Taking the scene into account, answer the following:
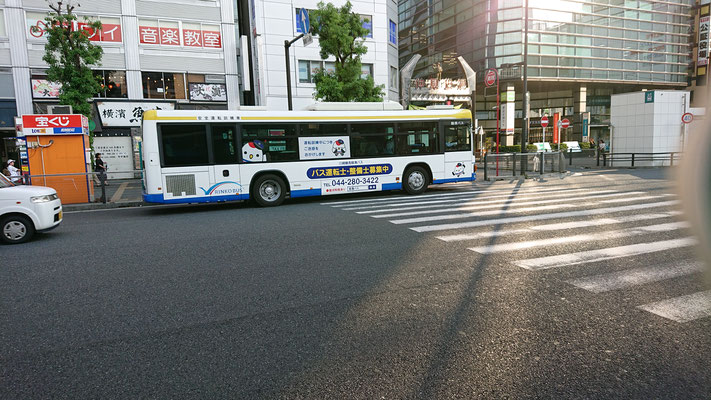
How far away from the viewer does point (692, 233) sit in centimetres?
129

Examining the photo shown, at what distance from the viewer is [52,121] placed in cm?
1478

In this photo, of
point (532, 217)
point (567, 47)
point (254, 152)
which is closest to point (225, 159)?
point (254, 152)

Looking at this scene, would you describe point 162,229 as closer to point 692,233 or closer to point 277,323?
point 277,323

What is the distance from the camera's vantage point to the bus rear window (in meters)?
12.2

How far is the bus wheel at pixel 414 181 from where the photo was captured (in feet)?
50.0

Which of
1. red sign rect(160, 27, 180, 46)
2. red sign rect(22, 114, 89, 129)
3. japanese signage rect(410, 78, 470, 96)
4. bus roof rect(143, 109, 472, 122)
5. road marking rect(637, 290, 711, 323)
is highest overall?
red sign rect(160, 27, 180, 46)

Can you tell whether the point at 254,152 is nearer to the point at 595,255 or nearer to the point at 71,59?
the point at 595,255

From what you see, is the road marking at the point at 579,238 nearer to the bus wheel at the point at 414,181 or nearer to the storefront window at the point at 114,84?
the bus wheel at the point at 414,181

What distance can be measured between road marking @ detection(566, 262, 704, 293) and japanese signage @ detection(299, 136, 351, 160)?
Answer: 9850mm

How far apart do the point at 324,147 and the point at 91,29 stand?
67.8ft

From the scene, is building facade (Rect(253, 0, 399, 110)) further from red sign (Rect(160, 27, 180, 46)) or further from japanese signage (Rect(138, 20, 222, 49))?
red sign (Rect(160, 27, 180, 46))

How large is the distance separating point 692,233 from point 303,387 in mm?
2405

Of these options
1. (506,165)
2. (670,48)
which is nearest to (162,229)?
(506,165)

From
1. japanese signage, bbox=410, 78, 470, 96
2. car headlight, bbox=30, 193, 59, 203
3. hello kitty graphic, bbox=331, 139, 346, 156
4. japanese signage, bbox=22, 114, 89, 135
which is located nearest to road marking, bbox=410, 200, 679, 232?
hello kitty graphic, bbox=331, 139, 346, 156
